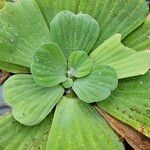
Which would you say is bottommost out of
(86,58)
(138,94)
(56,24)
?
(138,94)

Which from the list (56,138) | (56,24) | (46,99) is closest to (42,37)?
(56,24)

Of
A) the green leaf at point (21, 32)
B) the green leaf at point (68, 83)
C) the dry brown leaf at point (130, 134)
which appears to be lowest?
the dry brown leaf at point (130, 134)

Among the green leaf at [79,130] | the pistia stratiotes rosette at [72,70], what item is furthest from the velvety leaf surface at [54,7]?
the green leaf at [79,130]

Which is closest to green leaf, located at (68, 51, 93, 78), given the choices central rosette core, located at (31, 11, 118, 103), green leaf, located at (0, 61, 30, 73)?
central rosette core, located at (31, 11, 118, 103)

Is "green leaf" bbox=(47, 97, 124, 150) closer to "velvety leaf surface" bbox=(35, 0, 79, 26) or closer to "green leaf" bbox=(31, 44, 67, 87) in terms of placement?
"green leaf" bbox=(31, 44, 67, 87)

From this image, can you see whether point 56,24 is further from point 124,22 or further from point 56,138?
point 56,138

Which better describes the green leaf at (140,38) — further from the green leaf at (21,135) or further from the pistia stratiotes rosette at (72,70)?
the green leaf at (21,135)

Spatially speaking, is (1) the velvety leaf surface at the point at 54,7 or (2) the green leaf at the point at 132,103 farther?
(1) the velvety leaf surface at the point at 54,7
